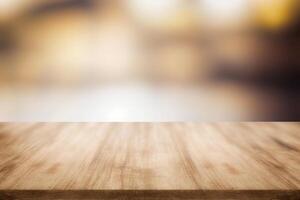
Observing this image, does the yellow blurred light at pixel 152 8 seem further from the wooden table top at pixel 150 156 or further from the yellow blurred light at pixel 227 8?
the wooden table top at pixel 150 156

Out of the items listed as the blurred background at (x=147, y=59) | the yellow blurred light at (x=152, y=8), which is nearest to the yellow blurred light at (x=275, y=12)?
the blurred background at (x=147, y=59)

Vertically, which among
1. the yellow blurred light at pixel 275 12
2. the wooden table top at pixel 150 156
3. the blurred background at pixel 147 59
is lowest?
the wooden table top at pixel 150 156

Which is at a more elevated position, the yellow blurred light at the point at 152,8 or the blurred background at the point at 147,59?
the yellow blurred light at the point at 152,8

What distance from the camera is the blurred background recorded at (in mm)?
1696

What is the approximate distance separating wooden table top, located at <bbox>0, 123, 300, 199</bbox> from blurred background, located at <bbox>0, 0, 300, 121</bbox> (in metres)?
0.15

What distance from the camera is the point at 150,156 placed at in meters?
1.16

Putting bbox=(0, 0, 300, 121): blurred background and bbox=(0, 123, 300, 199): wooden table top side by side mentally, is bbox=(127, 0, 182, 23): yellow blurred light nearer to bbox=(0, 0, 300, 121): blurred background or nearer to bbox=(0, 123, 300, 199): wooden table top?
bbox=(0, 0, 300, 121): blurred background

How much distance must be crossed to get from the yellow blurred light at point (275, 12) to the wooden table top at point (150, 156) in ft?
1.28

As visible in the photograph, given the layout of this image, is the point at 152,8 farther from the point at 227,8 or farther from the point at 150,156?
the point at 150,156

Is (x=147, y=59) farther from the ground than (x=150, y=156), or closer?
farther from the ground

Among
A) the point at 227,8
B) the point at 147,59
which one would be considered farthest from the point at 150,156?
the point at 227,8

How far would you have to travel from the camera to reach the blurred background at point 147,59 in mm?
1696

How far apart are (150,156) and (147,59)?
2.08 ft

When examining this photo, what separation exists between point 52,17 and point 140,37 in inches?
13.4
